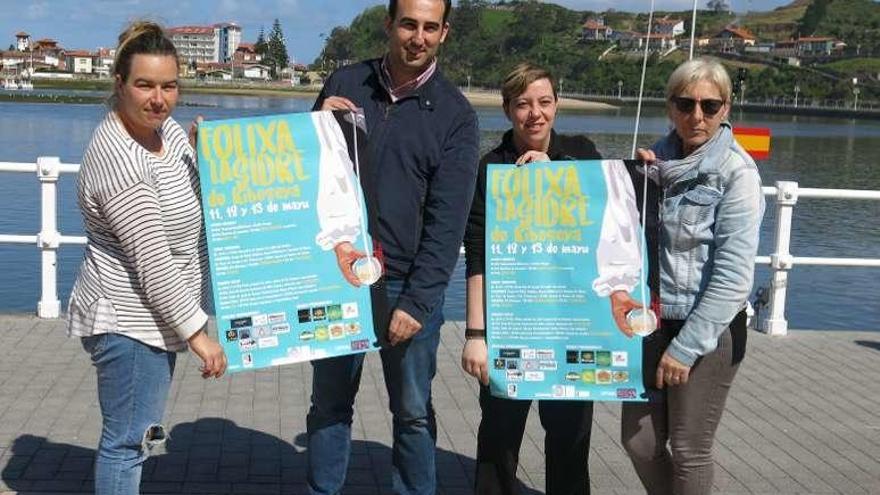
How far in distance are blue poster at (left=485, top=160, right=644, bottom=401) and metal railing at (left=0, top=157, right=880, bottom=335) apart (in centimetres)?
422

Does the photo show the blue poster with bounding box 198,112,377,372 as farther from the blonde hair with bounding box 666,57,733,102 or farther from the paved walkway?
the paved walkway

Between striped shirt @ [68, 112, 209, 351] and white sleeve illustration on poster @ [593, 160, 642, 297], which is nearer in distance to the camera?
striped shirt @ [68, 112, 209, 351]

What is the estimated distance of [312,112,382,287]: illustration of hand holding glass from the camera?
3750 mm

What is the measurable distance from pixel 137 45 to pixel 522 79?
4.55 ft

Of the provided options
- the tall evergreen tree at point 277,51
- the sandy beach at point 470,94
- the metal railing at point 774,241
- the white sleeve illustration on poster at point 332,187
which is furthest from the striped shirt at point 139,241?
the tall evergreen tree at point 277,51

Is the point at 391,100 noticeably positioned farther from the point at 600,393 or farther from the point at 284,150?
the point at 600,393

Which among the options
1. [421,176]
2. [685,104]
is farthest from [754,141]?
[421,176]

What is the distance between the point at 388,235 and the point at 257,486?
1646 millimetres

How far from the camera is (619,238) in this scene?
12.6 feet

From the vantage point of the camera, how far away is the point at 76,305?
3592mm

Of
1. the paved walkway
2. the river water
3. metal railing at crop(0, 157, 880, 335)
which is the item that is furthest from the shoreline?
the paved walkway

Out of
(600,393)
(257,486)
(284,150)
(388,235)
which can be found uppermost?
(284,150)

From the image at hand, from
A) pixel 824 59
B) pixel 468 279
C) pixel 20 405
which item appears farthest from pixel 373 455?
pixel 824 59

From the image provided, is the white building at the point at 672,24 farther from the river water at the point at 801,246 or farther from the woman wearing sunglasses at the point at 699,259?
the woman wearing sunglasses at the point at 699,259
